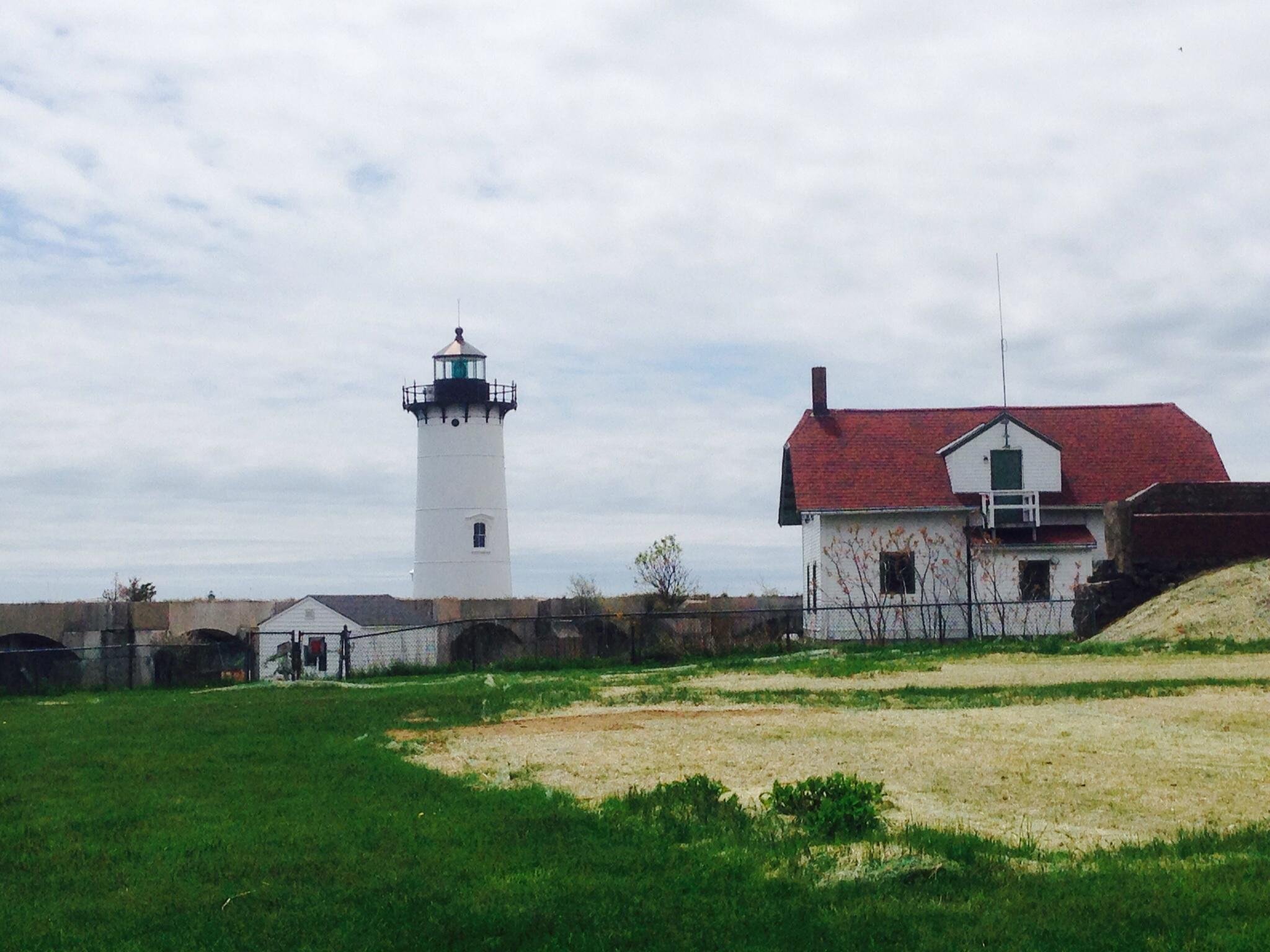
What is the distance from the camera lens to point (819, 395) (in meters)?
41.8

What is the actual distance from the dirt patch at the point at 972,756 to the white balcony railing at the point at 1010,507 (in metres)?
21.9

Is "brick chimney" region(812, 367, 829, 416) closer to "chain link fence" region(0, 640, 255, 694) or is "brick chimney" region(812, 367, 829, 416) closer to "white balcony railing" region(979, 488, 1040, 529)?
"white balcony railing" region(979, 488, 1040, 529)

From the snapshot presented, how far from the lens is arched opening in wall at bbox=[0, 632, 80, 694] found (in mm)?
27453

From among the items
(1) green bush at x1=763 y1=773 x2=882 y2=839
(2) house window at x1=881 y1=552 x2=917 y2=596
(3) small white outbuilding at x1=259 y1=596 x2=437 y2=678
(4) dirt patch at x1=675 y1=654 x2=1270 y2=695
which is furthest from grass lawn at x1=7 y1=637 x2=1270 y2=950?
(2) house window at x1=881 y1=552 x2=917 y2=596

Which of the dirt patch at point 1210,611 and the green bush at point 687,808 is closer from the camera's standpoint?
the green bush at point 687,808

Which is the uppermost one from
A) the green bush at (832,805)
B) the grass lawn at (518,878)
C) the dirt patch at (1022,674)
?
the dirt patch at (1022,674)

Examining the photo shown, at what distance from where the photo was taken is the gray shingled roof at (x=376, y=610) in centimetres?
3925

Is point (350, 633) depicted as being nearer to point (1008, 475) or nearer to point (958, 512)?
point (958, 512)

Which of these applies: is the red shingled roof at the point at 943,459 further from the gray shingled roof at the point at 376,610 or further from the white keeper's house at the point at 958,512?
the gray shingled roof at the point at 376,610

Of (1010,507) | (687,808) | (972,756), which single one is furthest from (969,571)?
(687,808)

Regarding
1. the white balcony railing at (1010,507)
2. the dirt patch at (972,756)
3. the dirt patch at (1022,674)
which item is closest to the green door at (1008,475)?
the white balcony railing at (1010,507)

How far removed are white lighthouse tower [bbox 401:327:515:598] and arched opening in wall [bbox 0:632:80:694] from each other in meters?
17.8

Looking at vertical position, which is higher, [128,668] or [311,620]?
[311,620]

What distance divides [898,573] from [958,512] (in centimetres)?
234
